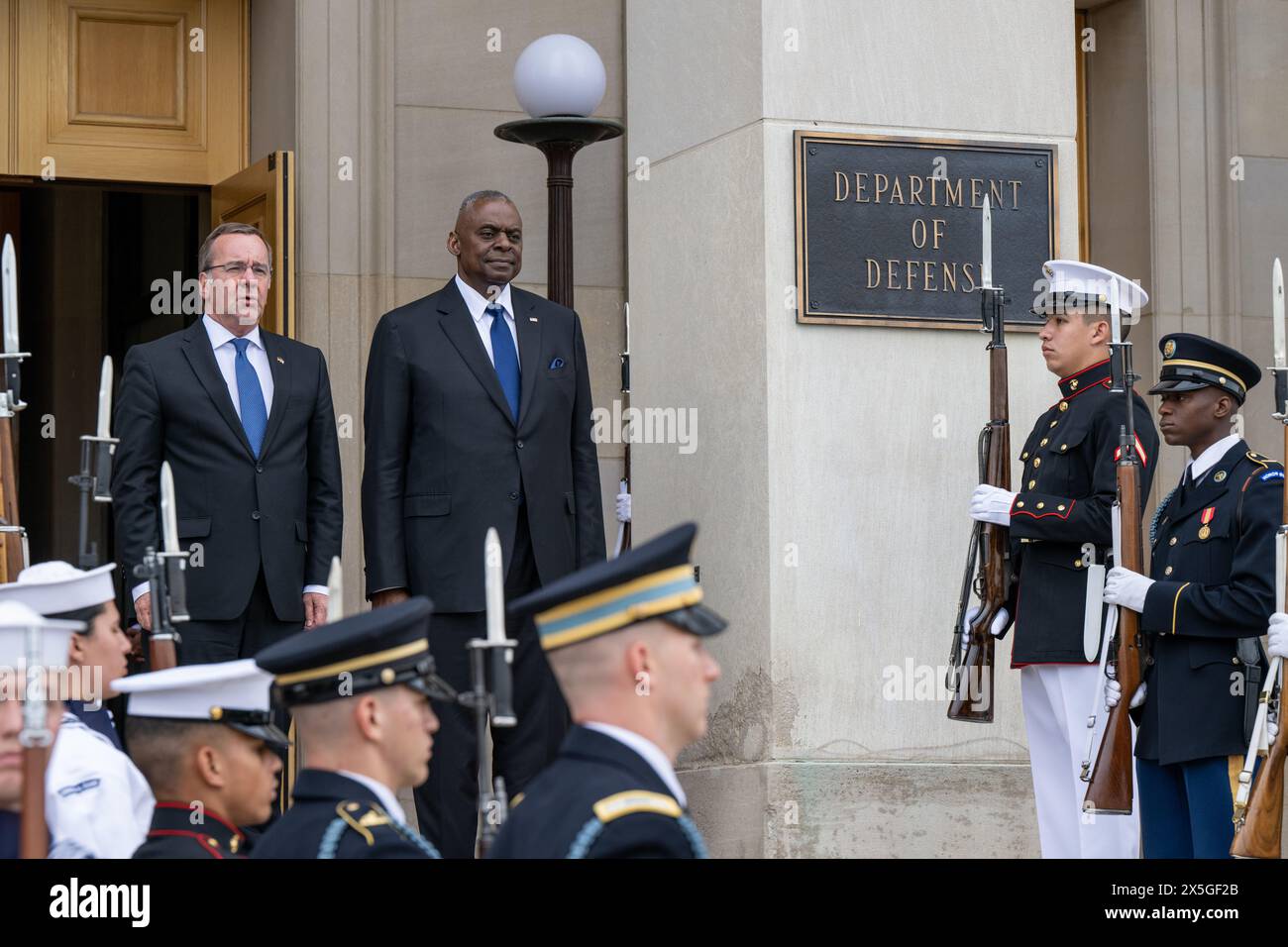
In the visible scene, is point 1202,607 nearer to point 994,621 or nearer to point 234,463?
point 994,621

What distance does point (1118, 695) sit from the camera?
6828 millimetres

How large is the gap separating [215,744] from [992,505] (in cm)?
369

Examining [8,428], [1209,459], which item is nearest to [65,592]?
[8,428]

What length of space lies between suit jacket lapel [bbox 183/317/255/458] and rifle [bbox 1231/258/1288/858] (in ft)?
9.84

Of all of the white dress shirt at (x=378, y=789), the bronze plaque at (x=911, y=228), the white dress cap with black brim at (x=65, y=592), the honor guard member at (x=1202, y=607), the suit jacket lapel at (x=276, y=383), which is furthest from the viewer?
the bronze plaque at (x=911, y=228)

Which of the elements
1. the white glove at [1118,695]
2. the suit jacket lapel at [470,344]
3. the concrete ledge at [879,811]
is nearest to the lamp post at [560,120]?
the suit jacket lapel at [470,344]

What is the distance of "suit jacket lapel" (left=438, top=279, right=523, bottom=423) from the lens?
23.5ft

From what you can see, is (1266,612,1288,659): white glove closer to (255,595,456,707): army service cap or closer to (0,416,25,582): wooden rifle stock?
(255,595,456,707): army service cap

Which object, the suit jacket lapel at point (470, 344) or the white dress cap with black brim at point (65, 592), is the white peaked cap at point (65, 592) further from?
the suit jacket lapel at point (470, 344)

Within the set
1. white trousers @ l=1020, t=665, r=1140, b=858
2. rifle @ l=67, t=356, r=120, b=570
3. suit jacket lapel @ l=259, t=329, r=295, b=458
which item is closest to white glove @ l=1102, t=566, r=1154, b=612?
white trousers @ l=1020, t=665, r=1140, b=858

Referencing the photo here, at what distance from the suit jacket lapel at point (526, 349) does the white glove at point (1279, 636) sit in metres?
2.32

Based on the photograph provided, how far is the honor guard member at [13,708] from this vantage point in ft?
13.4
